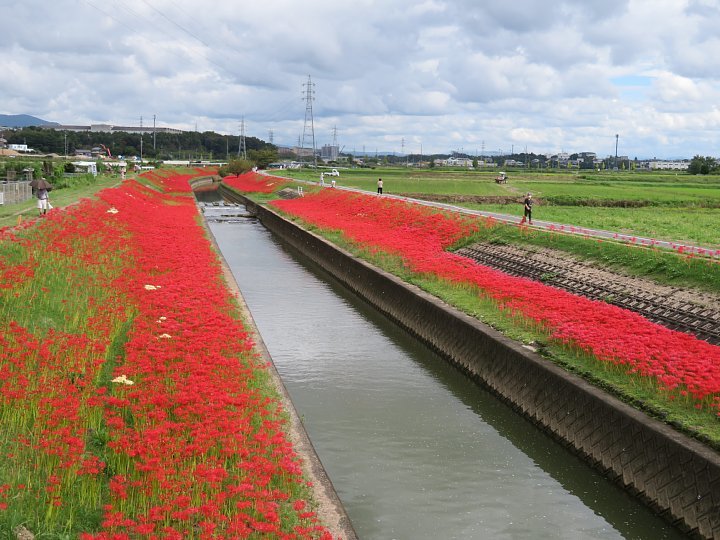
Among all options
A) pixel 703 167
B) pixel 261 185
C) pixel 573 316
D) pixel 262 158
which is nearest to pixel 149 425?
pixel 573 316

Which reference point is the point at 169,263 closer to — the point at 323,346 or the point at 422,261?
the point at 323,346

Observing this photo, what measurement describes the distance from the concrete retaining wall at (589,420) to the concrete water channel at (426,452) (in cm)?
31

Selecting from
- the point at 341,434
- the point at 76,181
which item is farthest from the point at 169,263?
the point at 76,181

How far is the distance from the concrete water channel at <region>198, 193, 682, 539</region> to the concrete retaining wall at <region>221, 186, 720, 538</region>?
312 millimetres

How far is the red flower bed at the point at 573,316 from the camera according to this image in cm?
1203

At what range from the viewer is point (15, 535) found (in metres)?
6.67

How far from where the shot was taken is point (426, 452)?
42.4 feet

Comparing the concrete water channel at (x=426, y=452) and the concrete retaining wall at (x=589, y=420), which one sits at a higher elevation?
the concrete retaining wall at (x=589, y=420)

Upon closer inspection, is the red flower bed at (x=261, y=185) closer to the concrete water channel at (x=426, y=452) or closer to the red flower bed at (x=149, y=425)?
the concrete water channel at (x=426, y=452)

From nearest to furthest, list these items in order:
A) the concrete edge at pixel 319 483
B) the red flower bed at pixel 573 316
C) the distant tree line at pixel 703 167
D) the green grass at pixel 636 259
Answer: the concrete edge at pixel 319 483 < the red flower bed at pixel 573 316 < the green grass at pixel 636 259 < the distant tree line at pixel 703 167

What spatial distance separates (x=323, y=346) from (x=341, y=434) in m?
6.60

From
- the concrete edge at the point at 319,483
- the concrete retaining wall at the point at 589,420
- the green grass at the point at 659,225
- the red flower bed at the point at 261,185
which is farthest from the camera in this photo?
the red flower bed at the point at 261,185

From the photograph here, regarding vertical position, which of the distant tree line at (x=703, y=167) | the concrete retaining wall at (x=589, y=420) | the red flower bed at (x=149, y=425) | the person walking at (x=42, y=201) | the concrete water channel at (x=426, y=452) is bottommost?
the concrete water channel at (x=426, y=452)

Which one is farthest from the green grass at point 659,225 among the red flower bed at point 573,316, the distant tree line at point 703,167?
the distant tree line at point 703,167
